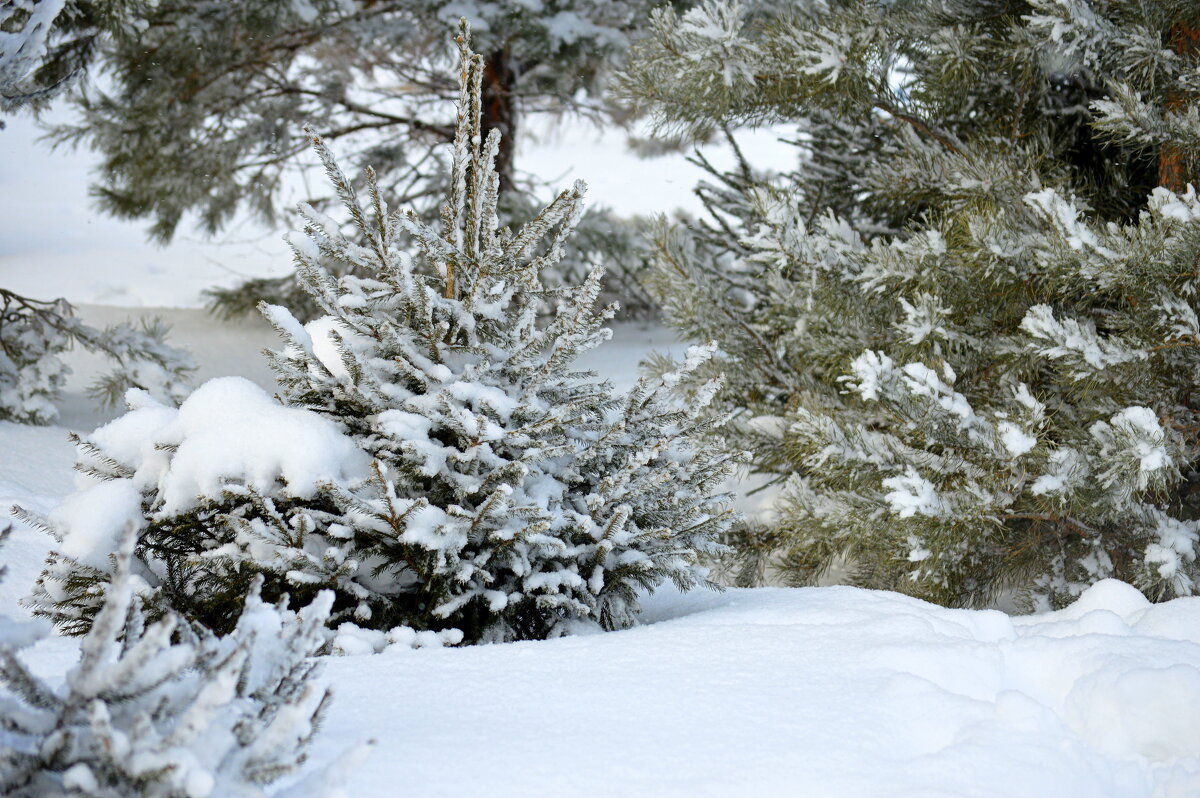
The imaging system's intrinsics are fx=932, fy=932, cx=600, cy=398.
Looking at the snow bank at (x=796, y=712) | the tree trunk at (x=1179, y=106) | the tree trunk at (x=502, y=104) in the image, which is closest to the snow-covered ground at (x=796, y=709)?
the snow bank at (x=796, y=712)

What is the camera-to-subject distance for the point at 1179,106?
308 centimetres

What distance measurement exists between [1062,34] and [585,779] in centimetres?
281

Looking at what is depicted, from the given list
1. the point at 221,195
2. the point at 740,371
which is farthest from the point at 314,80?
the point at 740,371

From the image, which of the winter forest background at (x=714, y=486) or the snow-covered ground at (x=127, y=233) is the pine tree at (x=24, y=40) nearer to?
the winter forest background at (x=714, y=486)

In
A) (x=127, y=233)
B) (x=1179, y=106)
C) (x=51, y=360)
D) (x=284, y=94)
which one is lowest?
(x=51, y=360)

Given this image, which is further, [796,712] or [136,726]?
[796,712]

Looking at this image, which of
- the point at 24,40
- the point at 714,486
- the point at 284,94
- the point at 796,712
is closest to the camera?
the point at 796,712

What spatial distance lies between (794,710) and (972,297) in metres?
2.16

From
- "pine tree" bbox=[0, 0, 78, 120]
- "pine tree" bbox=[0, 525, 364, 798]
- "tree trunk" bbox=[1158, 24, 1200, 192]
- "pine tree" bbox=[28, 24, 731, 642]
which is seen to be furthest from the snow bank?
"pine tree" bbox=[0, 0, 78, 120]

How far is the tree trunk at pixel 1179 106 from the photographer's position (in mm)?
3111

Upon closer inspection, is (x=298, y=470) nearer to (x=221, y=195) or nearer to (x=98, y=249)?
(x=221, y=195)

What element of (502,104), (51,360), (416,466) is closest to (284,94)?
(502,104)

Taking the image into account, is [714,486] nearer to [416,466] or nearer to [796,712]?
[416,466]

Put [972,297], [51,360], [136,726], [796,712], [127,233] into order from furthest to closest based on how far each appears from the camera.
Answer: [127,233]
[51,360]
[972,297]
[796,712]
[136,726]
